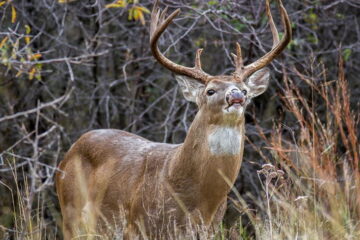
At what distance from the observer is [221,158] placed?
17.2 ft

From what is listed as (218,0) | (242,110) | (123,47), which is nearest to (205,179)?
(242,110)

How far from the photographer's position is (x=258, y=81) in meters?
5.99

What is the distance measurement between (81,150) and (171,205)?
1.55 m

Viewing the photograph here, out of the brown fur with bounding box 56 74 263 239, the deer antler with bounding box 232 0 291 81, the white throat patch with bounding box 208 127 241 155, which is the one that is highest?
the deer antler with bounding box 232 0 291 81

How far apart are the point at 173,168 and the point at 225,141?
57 cm

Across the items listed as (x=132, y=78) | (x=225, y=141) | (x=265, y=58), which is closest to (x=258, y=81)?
(x=265, y=58)

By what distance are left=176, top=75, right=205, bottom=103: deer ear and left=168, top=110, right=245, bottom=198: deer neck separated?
1.16 feet

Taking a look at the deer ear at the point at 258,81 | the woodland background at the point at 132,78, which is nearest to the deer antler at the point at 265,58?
the deer ear at the point at 258,81

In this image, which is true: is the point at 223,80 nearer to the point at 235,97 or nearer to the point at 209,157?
the point at 235,97

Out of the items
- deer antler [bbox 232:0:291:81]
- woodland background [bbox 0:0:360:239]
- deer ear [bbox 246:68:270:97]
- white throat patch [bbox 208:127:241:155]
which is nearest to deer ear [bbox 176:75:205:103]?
deer antler [bbox 232:0:291:81]

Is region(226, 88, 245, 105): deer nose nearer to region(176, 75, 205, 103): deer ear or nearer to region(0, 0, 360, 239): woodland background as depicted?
region(176, 75, 205, 103): deer ear

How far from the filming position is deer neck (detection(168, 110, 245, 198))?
519 centimetres

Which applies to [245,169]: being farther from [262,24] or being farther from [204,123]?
[204,123]

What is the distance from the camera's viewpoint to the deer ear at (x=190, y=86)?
5770 millimetres
